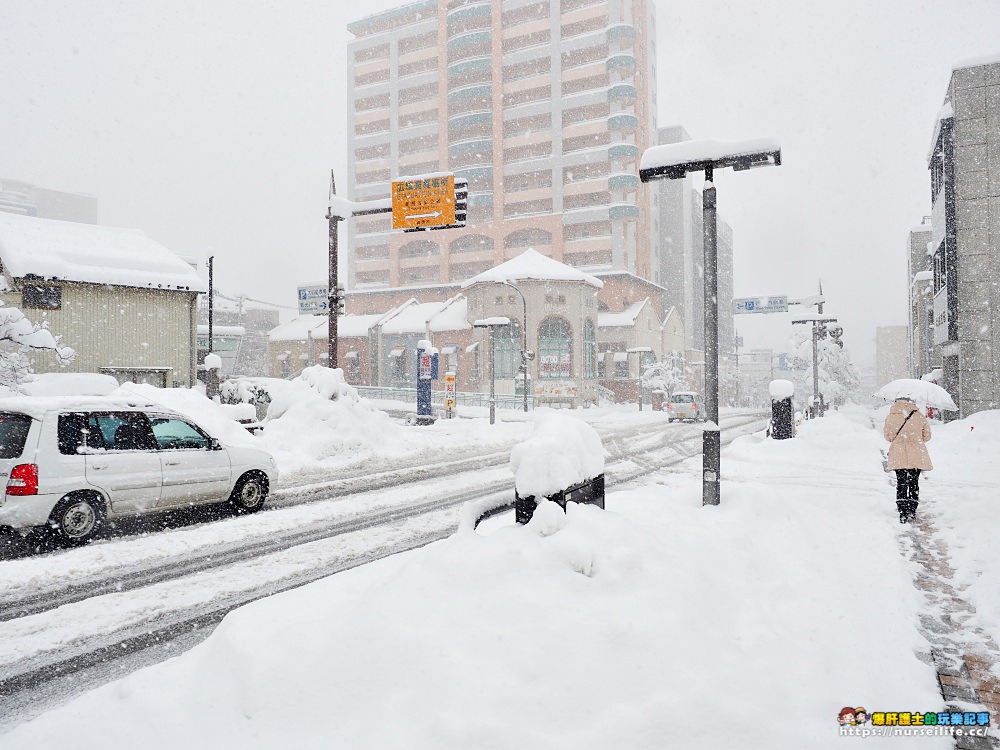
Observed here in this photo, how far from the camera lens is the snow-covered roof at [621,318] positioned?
51.4 m

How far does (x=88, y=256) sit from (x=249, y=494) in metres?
19.8

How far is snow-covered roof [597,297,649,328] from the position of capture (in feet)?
169

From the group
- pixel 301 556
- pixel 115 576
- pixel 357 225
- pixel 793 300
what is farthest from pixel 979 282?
pixel 357 225

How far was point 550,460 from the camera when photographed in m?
4.71

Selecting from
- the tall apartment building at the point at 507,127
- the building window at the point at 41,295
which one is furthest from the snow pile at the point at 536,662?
the tall apartment building at the point at 507,127

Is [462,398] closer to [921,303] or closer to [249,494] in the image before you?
[921,303]

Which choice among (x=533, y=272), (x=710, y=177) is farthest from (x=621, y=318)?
(x=710, y=177)

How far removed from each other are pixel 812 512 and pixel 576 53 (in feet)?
209

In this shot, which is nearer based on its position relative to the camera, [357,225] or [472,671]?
[472,671]

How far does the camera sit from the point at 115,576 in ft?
19.1

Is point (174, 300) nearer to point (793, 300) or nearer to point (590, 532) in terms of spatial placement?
point (590, 532)

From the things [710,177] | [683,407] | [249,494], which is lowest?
[683,407]

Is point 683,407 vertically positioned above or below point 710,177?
below

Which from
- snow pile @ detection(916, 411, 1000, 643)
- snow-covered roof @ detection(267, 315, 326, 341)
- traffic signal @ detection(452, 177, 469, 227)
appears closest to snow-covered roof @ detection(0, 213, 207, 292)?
traffic signal @ detection(452, 177, 469, 227)
